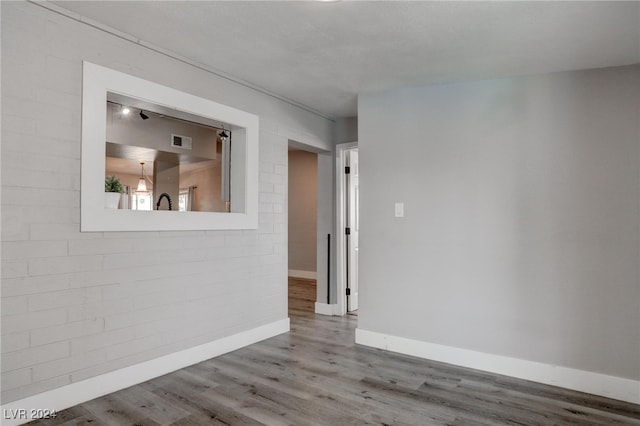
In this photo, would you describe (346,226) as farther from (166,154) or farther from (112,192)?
(112,192)

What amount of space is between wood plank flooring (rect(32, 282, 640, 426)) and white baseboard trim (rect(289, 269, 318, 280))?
435 centimetres

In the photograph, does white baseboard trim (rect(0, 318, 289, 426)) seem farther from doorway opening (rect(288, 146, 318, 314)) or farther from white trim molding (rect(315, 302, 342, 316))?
doorway opening (rect(288, 146, 318, 314))

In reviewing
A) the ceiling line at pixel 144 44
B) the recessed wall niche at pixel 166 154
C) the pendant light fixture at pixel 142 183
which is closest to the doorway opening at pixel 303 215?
the pendant light fixture at pixel 142 183

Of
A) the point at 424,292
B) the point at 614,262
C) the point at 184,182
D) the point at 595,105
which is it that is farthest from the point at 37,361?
the point at 595,105

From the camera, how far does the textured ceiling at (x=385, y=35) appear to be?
2.25 metres

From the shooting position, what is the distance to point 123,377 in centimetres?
Result: 265

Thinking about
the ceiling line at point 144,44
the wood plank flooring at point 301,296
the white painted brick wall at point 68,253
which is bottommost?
the wood plank flooring at point 301,296

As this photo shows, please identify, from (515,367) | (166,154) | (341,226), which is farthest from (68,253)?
(515,367)

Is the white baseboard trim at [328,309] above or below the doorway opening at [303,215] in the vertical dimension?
below

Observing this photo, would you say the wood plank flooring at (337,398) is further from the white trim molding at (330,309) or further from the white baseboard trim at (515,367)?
the white trim molding at (330,309)

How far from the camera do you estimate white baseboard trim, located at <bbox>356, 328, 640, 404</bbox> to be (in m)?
2.71

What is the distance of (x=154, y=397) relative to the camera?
254 centimetres

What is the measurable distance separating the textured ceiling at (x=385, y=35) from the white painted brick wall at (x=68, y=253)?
0.74 ft

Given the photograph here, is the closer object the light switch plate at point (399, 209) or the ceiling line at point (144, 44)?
the ceiling line at point (144, 44)
